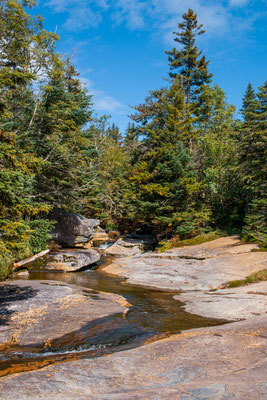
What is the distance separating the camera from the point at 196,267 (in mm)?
14266

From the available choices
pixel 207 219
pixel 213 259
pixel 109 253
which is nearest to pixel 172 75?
pixel 207 219

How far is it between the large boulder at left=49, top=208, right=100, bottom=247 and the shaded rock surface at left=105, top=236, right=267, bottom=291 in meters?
6.34

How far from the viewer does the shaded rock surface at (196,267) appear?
40.5 feet

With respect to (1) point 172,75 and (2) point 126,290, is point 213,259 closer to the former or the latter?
(2) point 126,290

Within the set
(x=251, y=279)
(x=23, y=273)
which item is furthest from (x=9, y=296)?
(x=251, y=279)

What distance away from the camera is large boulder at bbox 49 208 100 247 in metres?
22.0

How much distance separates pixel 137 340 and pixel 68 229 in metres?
17.1

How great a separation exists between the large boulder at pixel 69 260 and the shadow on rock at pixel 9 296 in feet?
23.0

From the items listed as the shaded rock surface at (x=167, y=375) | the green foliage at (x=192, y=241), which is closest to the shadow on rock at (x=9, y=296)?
the shaded rock surface at (x=167, y=375)

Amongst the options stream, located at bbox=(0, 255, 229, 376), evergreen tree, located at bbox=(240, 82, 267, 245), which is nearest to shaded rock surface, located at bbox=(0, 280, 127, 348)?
stream, located at bbox=(0, 255, 229, 376)

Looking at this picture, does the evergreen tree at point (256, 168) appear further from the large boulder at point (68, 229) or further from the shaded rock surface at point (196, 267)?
the large boulder at point (68, 229)

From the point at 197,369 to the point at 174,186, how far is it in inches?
768

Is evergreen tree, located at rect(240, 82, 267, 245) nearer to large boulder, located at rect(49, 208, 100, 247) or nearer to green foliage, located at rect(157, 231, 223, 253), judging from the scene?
green foliage, located at rect(157, 231, 223, 253)

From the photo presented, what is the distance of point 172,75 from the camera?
37.2m
